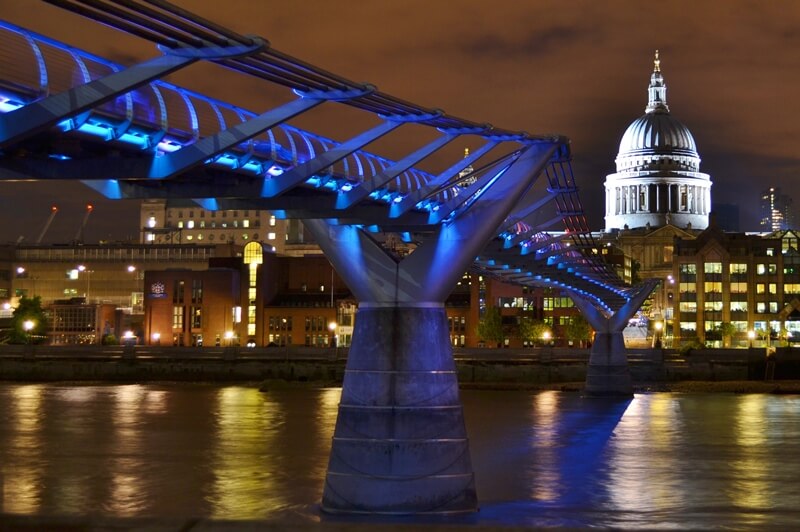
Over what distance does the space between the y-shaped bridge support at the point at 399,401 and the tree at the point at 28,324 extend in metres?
97.9

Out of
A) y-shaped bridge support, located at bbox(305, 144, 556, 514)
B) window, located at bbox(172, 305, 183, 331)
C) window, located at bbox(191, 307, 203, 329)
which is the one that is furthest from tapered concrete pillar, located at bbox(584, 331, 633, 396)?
window, located at bbox(172, 305, 183, 331)

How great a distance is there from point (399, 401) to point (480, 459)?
16173mm

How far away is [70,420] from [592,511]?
32863 millimetres

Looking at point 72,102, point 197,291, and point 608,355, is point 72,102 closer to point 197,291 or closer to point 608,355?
point 608,355

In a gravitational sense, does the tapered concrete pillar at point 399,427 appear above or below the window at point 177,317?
below

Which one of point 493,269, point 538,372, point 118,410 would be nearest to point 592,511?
point 493,269

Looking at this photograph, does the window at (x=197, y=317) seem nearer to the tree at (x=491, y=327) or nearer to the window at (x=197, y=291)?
the window at (x=197, y=291)

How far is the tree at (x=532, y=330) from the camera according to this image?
5074 inches

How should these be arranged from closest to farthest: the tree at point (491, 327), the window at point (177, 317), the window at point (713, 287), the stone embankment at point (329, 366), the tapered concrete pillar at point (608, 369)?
1. the tapered concrete pillar at point (608, 369)
2. the stone embankment at point (329, 366)
3. the tree at point (491, 327)
4. the window at point (177, 317)
5. the window at point (713, 287)

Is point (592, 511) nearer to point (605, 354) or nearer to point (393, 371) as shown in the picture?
point (393, 371)

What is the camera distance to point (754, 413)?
63.3 metres

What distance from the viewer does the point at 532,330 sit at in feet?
423

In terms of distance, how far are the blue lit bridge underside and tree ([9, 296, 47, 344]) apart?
9432 cm

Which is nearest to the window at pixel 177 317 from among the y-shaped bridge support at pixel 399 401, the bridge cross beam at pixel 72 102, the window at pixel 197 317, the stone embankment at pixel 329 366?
the window at pixel 197 317
